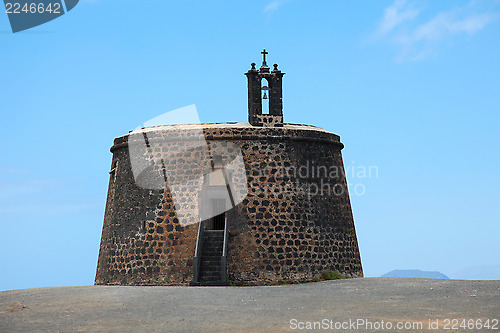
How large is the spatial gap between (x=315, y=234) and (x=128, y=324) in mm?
10461

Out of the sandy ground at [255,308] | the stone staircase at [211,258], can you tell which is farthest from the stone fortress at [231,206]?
the sandy ground at [255,308]

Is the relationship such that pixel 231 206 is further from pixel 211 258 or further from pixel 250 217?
pixel 211 258

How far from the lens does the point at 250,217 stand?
22594 mm

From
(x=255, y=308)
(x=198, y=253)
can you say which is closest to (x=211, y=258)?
(x=198, y=253)

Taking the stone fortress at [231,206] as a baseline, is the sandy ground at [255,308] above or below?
below

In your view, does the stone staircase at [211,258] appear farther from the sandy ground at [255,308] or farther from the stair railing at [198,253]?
the sandy ground at [255,308]

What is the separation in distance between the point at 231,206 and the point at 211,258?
173 cm

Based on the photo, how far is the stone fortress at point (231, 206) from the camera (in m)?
22.3

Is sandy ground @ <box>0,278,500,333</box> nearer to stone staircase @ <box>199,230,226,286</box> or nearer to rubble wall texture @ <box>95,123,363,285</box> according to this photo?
stone staircase @ <box>199,230,226,286</box>

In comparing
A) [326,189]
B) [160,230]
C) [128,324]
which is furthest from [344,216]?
[128,324]

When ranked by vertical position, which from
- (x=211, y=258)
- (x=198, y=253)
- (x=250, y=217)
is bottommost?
(x=211, y=258)

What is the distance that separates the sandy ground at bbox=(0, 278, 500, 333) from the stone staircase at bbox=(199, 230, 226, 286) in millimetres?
2291

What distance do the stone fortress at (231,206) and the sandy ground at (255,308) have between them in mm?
2928

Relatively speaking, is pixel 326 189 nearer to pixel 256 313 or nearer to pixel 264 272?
pixel 264 272
